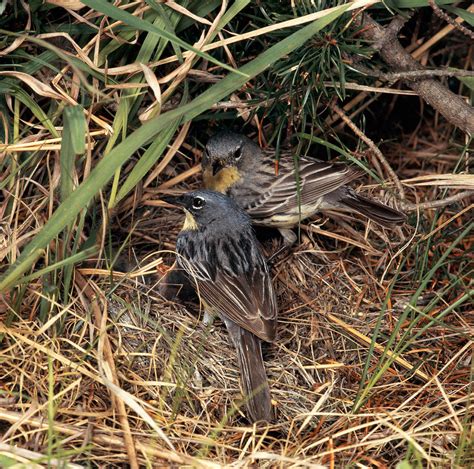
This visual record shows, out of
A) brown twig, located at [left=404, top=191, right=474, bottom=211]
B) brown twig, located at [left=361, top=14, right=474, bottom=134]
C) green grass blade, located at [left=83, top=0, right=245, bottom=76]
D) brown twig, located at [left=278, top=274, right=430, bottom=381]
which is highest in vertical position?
green grass blade, located at [left=83, top=0, right=245, bottom=76]

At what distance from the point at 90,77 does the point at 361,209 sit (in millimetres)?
2030

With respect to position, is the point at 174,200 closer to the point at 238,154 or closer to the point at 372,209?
the point at 238,154

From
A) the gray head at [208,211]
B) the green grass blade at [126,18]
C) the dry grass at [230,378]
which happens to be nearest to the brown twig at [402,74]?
the dry grass at [230,378]

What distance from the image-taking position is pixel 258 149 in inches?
251

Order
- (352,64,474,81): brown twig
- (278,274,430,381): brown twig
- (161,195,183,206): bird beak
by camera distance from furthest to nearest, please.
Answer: (161,195,183,206): bird beak, (352,64,474,81): brown twig, (278,274,430,381): brown twig

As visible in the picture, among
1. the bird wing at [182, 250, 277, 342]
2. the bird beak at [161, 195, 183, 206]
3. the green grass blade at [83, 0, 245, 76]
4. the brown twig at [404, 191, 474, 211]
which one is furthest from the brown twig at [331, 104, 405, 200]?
the green grass blade at [83, 0, 245, 76]

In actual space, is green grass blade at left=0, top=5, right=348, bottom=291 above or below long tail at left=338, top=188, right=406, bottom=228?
above

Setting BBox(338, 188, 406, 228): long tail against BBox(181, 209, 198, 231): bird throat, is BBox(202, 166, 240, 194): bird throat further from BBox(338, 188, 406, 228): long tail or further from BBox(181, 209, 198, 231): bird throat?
BBox(338, 188, 406, 228): long tail

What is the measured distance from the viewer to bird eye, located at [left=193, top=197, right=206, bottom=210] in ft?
19.1

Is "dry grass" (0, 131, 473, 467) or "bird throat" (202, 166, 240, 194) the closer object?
"dry grass" (0, 131, 473, 467)

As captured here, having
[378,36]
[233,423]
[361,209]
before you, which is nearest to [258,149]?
[361,209]

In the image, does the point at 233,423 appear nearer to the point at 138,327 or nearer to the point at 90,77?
the point at 138,327

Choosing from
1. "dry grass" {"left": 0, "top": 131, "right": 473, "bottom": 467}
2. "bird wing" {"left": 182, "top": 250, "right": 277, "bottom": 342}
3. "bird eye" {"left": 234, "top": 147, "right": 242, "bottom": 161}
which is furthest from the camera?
"bird eye" {"left": 234, "top": 147, "right": 242, "bottom": 161}

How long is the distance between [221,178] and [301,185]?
24.1 inches
